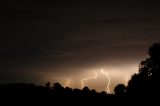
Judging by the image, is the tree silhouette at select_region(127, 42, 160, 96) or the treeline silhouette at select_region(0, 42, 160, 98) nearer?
the treeline silhouette at select_region(0, 42, 160, 98)

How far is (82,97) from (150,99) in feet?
34.7

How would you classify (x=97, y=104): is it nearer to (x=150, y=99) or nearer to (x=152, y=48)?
(x=150, y=99)

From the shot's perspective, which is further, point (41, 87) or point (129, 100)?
point (41, 87)

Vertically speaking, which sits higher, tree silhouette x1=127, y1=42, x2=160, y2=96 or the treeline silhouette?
tree silhouette x1=127, y1=42, x2=160, y2=96

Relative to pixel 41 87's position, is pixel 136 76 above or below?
above

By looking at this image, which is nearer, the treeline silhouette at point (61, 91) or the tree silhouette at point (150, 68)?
the treeline silhouette at point (61, 91)

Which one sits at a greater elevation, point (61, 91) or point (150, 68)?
point (150, 68)

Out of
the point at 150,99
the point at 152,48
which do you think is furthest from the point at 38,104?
the point at 152,48

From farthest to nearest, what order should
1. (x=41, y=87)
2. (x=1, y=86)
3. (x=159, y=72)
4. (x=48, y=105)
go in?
(x=159, y=72) < (x=41, y=87) < (x=1, y=86) < (x=48, y=105)

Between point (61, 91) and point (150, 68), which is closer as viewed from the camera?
point (61, 91)

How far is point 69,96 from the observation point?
212 feet

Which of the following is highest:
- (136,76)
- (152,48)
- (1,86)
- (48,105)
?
(152,48)

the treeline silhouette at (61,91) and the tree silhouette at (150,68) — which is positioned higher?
the tree silhouette at (150,68)

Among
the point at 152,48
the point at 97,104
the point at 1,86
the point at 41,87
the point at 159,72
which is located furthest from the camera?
the point at 152,48
